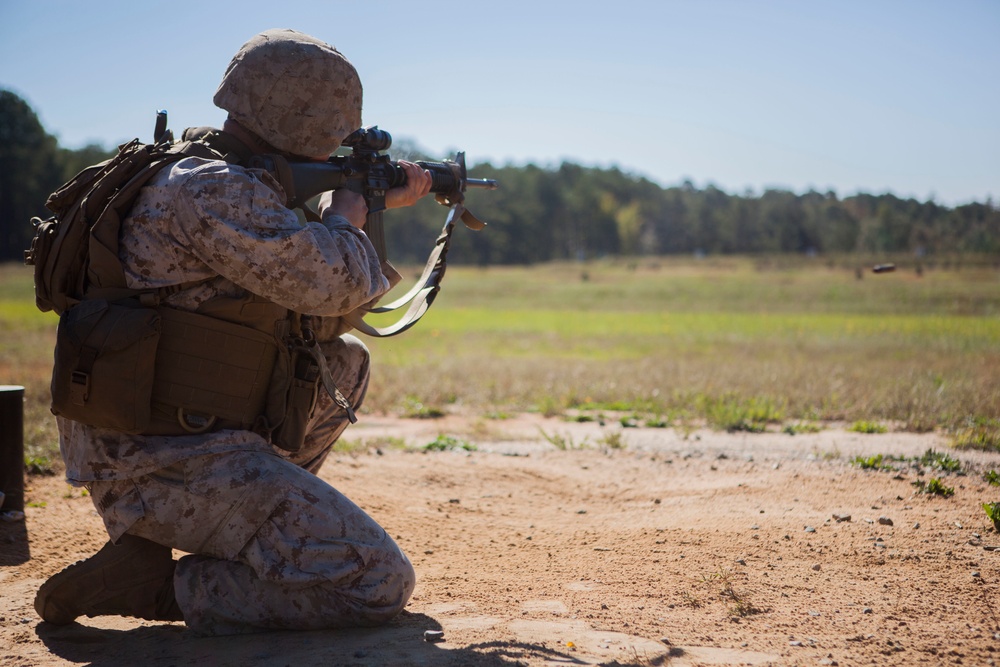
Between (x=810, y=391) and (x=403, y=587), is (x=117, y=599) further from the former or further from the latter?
(x=810, y=391)

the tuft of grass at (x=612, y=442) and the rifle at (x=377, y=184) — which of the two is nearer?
the rifle at (x=377, y=184)

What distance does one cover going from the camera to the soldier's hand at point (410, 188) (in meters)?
4.02

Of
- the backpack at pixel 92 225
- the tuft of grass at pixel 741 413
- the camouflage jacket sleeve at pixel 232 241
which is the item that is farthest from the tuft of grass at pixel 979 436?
the backpack at pixel 92 225

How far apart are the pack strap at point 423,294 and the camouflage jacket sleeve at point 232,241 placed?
80cm

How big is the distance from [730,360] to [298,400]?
10610 mm

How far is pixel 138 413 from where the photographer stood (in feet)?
9.89

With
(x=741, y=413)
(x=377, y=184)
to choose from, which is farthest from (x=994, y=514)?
(x=741, y=413)

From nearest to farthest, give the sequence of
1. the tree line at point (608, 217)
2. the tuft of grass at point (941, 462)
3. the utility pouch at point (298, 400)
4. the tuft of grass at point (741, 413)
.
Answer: the utility pouch at point (298, 400)
the tuft of grass at point (941, 462)
the tuft of grass at point (741, 413)
the tree line at point (608, 217)

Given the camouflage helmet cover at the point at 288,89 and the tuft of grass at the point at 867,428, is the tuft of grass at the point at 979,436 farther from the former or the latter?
the camouflage helmet cover at the point at 288,89

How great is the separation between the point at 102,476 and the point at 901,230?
12.7 m

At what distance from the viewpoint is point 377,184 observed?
3893mm

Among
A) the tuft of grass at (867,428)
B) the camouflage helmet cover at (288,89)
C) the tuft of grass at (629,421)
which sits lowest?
the tuft of grass at (629,421)

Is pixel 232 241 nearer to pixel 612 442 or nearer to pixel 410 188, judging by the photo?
pixel 410 188

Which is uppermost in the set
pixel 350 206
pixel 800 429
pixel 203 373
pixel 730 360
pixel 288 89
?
pixel 288 89
